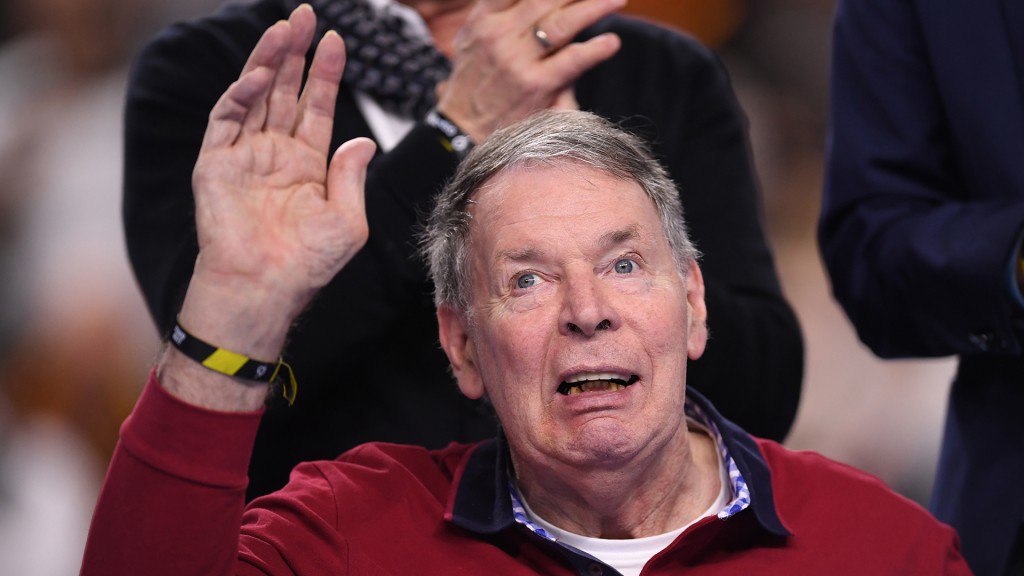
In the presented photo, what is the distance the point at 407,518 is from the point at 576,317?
1.23 ft

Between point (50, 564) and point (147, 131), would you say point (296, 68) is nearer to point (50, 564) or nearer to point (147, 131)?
point (147, 131)

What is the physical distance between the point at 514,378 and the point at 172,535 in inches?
20.8

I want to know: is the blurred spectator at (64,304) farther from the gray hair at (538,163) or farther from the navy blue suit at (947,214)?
the navy blue suit at (947,214)

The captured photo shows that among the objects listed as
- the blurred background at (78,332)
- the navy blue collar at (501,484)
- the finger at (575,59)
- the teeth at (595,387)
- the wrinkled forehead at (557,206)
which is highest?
the finger at (575,59)

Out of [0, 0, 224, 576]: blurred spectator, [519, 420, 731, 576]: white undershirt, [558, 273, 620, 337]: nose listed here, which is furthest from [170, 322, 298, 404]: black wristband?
[0, 0, 224, 576]: blurred spectator

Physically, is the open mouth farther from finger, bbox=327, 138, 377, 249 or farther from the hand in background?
the hand in background

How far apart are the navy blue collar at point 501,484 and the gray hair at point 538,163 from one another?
0.22m

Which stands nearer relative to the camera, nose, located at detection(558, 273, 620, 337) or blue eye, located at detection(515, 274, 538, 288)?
nose, located at detection(558, 273, 620, 337)

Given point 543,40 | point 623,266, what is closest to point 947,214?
point 623,266

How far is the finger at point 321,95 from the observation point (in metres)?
1.94

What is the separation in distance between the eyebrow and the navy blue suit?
19.8 inches

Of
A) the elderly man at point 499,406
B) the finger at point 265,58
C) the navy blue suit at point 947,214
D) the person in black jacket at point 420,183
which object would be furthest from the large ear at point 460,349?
the navy blue suit at point 947,214

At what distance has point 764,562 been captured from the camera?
2.02m

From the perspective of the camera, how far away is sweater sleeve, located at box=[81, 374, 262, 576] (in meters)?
1.68
